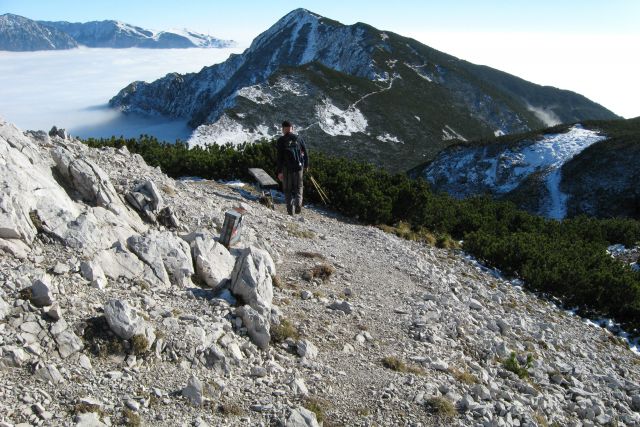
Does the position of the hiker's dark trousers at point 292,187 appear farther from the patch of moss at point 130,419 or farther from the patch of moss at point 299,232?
the patch of moss at point 130,419

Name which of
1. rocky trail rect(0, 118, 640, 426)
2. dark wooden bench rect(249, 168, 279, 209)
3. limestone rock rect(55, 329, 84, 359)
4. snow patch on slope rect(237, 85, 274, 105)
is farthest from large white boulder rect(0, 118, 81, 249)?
snow patch on slope rect(237, 85, 274, 105)

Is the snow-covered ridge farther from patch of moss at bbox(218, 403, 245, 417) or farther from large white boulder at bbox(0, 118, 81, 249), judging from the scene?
patch of moss at bbox(218, 403, 245, 417)

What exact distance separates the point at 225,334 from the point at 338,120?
8579cm

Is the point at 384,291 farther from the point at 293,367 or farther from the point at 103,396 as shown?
the point at 103,396

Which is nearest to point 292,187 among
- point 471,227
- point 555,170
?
point 471,227

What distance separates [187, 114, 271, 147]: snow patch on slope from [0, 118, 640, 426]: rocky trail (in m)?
53.7

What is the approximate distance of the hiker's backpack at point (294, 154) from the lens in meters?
13.8

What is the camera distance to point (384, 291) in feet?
33.7

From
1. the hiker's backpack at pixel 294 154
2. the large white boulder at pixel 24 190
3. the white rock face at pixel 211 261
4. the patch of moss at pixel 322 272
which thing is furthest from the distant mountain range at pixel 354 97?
the white rock face at pixel 211 261

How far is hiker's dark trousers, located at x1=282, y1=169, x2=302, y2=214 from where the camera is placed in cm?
1430

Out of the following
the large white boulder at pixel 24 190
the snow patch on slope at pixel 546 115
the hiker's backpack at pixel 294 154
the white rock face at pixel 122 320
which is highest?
the snow patch on slope at pixel 546 115

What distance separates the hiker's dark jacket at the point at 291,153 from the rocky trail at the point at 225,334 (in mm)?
3102

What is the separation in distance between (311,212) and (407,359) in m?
8.80

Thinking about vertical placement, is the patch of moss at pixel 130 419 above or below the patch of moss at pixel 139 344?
below
